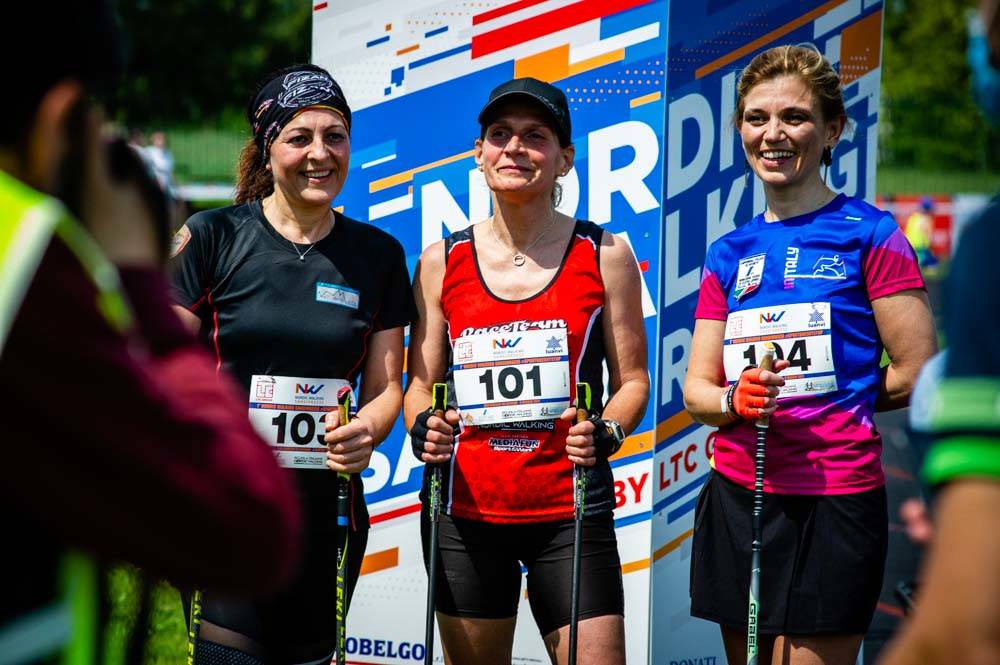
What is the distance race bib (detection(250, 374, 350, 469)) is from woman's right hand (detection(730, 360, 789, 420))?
4.29ft

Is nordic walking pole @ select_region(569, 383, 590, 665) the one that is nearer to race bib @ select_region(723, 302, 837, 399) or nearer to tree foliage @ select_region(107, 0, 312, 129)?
race bib @ select_region(723, 302, 837, 399)

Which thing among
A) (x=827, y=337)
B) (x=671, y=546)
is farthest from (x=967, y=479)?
(x=671, y=546)

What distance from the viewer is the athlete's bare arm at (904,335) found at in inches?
150

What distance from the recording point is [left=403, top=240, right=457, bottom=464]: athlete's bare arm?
4270 millimetres

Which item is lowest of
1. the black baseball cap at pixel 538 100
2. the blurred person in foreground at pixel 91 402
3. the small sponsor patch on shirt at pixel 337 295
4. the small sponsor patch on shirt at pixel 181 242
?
the blurred person in foreground at pixel 91 402

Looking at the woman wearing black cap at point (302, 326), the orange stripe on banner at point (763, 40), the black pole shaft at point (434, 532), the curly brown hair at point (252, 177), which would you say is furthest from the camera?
the orange stripe on banner at point (763, 40)

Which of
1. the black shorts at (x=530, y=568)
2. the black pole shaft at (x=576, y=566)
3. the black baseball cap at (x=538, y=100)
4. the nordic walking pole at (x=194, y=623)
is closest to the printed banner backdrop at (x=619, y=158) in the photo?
the black baseball cap at (x=538, y=100)

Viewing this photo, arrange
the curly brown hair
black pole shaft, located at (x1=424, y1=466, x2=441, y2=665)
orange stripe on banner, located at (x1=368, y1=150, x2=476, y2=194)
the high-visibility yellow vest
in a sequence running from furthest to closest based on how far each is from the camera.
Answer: orange stripe on banner, located at (x1=368, y1=150, x2=476, y2=194), the curly brown hair, black pole shaft, located at (x1=424, y1=466, x2=441, y2=665), the high-visibility yellow vest

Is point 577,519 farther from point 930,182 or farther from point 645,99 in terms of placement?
point 930,182

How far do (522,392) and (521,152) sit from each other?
832 mm

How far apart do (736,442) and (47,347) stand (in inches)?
121

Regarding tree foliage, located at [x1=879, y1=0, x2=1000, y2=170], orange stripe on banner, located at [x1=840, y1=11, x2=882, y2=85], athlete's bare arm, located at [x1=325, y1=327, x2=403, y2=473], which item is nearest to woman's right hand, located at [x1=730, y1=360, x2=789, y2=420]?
athlete's bare arm, located at [x1=325, y1=327, x2=403, y2=473]

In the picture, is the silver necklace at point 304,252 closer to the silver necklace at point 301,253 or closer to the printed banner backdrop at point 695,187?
the silver necklace at point 301,253

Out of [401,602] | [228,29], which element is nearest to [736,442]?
[401,602]
